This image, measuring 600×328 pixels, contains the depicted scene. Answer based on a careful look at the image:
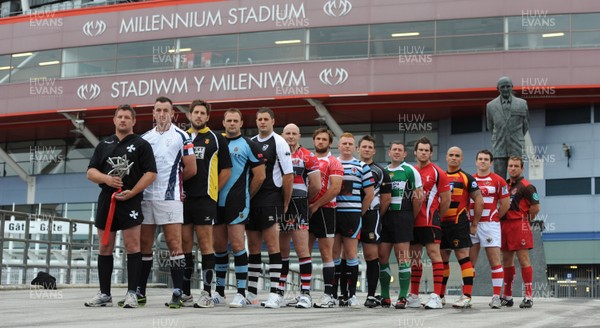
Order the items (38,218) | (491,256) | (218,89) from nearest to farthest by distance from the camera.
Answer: (491,256) < (38,218) < (218,89)

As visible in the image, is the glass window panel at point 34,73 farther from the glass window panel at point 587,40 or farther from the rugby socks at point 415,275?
the rugby socks at point 415,275

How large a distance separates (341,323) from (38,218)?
1014cm

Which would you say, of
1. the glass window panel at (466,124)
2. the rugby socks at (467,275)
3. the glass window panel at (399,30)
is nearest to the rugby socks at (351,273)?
the rugby socks at (467,275)

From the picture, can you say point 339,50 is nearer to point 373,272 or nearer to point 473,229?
point 473,229

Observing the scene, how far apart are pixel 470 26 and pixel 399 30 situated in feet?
9.72

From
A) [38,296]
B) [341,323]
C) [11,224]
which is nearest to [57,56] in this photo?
[11,224]

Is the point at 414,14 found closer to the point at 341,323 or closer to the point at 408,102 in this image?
the point at 408,102

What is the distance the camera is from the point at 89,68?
132ft

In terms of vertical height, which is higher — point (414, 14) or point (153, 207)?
point (414, 14)

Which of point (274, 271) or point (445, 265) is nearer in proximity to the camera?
point (274, 271)

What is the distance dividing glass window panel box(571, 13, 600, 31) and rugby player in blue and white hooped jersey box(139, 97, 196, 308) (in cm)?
2834

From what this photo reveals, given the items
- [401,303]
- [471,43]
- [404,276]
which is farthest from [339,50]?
[401,303]

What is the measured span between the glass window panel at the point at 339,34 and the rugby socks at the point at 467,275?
25.7 metres

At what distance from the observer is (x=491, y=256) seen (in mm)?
11844
